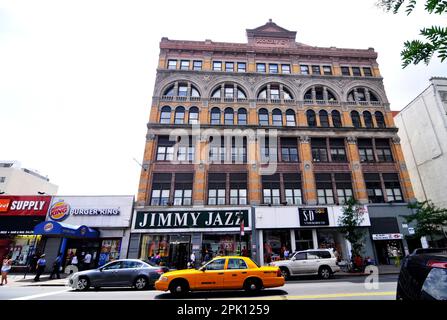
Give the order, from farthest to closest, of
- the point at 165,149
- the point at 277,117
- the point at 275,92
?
the point at 275,92 < the point at 277,117 < the point at 165,149

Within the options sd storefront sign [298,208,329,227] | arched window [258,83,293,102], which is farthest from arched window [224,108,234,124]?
sd storefront sign [298,208,329,227]

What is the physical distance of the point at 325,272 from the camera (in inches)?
558

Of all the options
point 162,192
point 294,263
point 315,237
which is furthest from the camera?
point 162,192

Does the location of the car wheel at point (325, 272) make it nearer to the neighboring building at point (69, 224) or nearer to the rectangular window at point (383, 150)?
the neighboring building at point (69, 224)

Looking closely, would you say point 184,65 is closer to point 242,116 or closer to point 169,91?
point 169,91

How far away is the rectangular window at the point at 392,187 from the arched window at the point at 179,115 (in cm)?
2359

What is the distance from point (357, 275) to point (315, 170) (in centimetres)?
1096

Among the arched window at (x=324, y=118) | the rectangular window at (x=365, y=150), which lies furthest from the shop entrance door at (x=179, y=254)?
the rectangular window at (x=365, y=150)

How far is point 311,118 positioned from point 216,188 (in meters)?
14.5

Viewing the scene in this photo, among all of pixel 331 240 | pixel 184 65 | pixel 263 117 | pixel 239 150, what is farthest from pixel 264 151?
pixel 184 65

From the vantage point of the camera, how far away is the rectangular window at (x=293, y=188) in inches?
888
